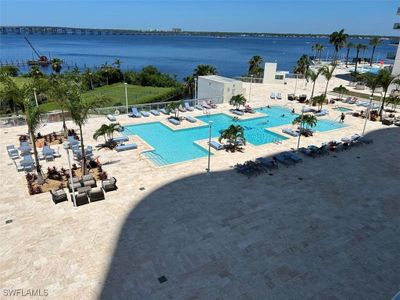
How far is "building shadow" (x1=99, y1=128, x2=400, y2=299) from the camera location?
32.0 ft

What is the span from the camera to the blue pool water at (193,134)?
21.6 metres

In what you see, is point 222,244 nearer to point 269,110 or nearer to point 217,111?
point 217,111

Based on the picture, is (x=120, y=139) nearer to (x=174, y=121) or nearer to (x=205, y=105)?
(x=174, y=121)

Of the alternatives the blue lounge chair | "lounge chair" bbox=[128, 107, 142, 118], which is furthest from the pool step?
"lounge chair" bbox=[128, 107, 142, 118]

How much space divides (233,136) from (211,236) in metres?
10.5

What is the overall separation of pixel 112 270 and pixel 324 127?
24344 millimetres

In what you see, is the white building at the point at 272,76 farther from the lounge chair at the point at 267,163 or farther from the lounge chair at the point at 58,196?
the lounge chair at the point at 58,196

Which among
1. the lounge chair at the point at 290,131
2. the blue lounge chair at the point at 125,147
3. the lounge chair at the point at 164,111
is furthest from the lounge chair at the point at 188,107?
the blue lounge chair at the point at 125,147

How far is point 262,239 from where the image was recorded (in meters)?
12.0

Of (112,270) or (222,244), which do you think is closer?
(112,270)

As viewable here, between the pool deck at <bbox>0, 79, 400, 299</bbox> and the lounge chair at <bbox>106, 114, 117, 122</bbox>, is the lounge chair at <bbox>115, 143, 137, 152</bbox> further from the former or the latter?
the lounge chair at <bbox>106, 114, 117, 122</bbox>

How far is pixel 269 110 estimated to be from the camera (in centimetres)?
3456

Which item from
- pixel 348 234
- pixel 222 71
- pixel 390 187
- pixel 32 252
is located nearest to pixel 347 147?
pixel 390 187

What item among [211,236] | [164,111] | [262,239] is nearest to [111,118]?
[164,111]
